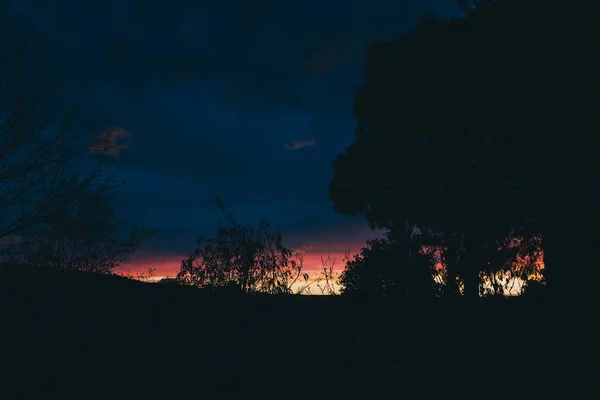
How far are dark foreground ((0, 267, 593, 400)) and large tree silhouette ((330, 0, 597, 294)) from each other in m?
3.10

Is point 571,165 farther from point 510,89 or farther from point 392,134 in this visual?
point 392,134

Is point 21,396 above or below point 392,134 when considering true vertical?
below

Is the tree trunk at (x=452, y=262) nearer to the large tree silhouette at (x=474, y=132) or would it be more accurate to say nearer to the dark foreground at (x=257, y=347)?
the large tree silhouette at (x=474, y=132)

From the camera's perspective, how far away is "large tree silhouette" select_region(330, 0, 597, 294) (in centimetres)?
826

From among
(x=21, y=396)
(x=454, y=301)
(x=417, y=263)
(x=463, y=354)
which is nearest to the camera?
(x=21, y=396)

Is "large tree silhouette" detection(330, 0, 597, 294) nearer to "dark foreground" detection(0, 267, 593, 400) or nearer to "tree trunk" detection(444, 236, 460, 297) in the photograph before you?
"tree trunk" detection(444, 236, 460, 297)

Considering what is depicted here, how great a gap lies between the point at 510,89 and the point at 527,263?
18.0 feet

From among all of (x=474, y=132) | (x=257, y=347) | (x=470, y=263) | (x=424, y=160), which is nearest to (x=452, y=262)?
(x=470, y=263)

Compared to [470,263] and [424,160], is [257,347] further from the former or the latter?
[424,160]

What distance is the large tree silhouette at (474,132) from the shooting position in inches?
325

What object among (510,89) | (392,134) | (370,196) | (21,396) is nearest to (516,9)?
(510,89)

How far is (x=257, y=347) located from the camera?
565 cm

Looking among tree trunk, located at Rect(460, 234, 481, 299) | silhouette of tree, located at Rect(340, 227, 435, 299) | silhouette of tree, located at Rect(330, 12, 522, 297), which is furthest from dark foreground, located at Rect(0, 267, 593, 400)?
silhouette of tree, located at Rect(330, 12, 522, 297)

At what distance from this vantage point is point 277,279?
28.7 ft
